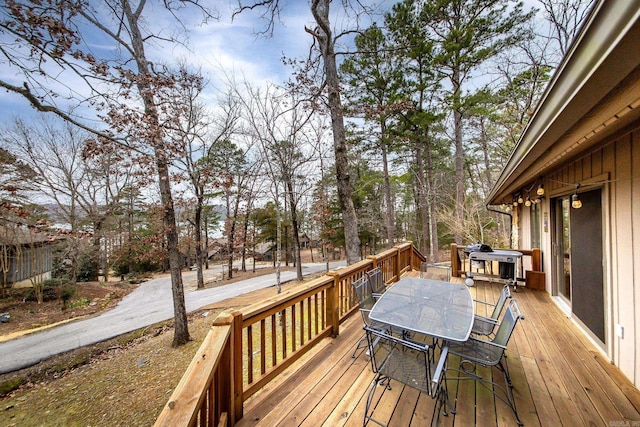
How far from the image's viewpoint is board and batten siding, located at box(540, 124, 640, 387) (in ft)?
7.29

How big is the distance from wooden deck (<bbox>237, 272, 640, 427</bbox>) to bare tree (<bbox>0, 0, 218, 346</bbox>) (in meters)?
5.19

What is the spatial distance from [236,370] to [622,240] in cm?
380

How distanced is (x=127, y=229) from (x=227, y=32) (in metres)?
17.5

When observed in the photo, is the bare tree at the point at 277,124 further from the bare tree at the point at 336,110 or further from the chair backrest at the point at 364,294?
the chair backrest at the point at 364,294

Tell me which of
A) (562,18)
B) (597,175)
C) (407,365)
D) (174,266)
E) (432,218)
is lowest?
(174,266)

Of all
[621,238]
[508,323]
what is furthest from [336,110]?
[508,323]

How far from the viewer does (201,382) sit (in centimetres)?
125

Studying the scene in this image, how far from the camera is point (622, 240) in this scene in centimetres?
242

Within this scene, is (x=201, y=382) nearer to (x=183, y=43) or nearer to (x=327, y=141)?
(x=183, y=43)

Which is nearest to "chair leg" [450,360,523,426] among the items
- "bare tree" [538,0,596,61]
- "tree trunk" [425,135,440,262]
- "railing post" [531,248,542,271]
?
"railing post" [531,248,542,271]

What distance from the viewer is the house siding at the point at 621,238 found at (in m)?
2.22

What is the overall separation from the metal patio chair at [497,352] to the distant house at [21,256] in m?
13.9

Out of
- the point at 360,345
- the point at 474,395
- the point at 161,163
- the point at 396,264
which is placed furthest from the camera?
the point at 161,163

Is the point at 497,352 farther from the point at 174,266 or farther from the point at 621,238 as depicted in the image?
the point at 174,266
